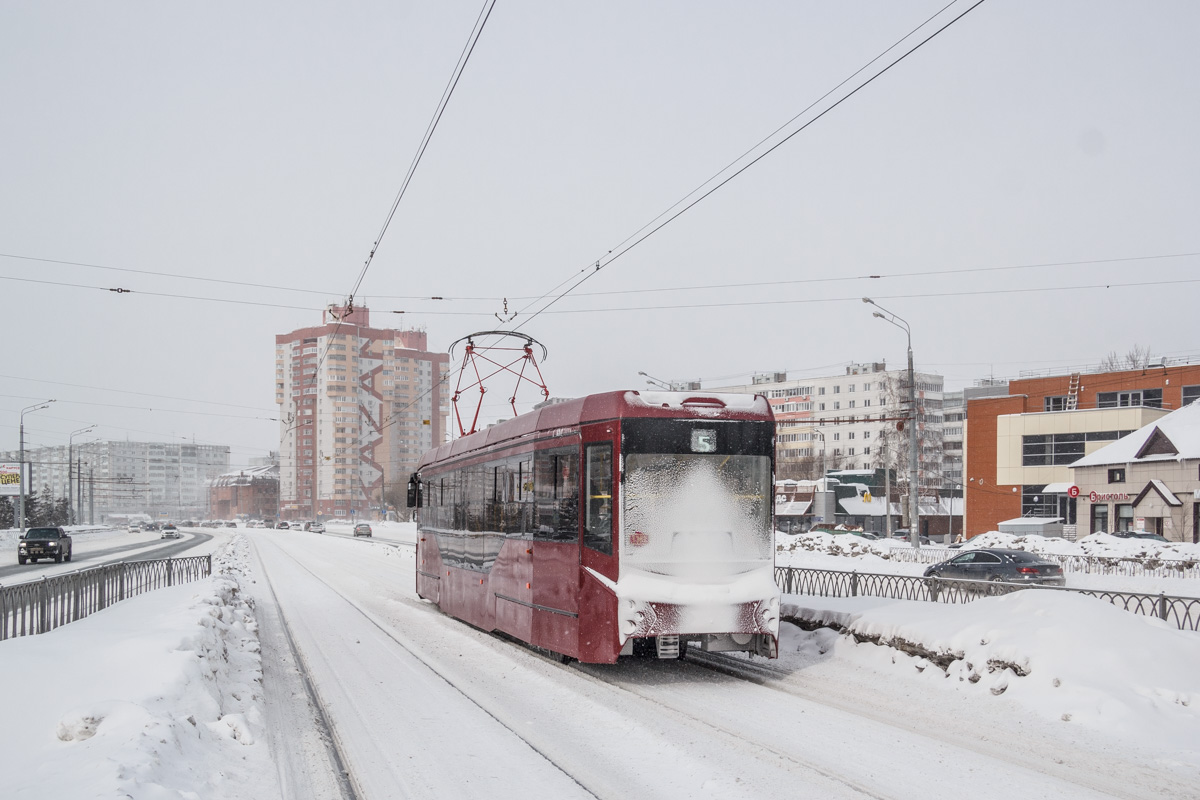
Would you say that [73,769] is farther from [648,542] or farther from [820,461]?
[820,461]

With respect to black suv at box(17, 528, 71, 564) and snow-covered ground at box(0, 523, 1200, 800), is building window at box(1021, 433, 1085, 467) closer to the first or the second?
snow-covered ground at box(0, 523, 1200, 800)

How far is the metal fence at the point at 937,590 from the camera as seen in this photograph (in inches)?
497

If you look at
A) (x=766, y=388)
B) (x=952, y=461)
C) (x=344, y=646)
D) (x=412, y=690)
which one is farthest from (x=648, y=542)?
(x=952, y=461)

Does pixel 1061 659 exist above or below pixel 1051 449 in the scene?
below

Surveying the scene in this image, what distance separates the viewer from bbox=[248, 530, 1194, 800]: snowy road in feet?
A: 21.1

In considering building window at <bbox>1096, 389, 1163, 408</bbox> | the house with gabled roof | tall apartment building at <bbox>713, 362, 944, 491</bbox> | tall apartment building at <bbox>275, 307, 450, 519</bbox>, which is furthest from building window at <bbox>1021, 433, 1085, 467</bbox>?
tall apartment building at <bbox>275, 307, 450, 519</bbox>

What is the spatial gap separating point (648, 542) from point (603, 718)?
219cm

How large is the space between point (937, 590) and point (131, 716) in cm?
1270

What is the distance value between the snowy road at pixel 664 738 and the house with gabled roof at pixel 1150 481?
1601 inches

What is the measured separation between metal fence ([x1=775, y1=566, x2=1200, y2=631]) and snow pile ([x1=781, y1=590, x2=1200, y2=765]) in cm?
170

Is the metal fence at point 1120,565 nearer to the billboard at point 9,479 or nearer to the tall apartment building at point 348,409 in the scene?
the billboard at point 9,479

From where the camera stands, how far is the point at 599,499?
34.8 feet

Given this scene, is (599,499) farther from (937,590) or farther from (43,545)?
(43,545)

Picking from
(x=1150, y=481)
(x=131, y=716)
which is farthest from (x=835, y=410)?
(x=131, y=716)
